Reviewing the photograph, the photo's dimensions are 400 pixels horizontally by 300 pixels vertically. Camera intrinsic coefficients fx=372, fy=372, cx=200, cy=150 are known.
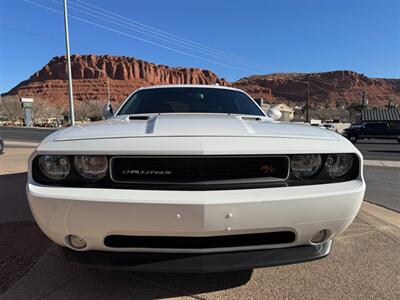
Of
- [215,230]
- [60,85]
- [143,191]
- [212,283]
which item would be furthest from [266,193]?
[60,85]

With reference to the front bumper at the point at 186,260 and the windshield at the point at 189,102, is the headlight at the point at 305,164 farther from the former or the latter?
the windshield at the point at 189,102

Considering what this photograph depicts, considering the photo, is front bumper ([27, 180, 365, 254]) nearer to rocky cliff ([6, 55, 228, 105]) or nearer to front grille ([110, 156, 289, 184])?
front grille ([110, 156, 289, 184])

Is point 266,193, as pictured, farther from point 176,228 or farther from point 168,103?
point 168,103

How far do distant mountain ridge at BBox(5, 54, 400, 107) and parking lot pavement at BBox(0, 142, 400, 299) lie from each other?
146m

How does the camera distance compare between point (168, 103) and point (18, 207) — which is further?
point (18, 207)

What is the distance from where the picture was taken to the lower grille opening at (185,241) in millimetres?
2105

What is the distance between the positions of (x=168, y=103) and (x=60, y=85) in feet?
543

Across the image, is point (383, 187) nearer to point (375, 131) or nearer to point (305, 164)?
point (305, 164)

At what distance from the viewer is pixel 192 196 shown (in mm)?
1991

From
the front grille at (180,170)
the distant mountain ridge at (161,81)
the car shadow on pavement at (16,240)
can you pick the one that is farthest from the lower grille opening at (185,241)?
the distant mountain ridge at (161,81)

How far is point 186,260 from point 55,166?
36.6 inches

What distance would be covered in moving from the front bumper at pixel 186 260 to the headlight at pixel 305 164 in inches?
18.2

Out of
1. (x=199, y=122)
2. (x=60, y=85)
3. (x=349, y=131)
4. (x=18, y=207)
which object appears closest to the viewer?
(x=199, y=122)

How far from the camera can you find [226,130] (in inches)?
89.8
